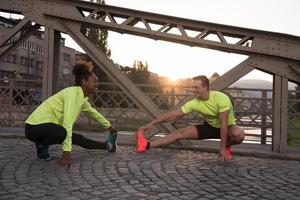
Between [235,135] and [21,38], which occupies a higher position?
[21,38]

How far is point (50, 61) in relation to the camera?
9234mm

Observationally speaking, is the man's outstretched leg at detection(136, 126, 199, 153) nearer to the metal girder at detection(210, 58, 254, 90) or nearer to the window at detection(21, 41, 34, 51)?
the metal girder at detection(210, 58, 254, 90)

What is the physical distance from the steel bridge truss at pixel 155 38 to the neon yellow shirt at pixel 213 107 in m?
1.28

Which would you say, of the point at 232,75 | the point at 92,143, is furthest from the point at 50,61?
the point at 232,75

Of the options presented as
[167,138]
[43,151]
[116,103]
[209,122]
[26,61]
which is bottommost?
[43,151]

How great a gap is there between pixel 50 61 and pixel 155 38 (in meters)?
2.45

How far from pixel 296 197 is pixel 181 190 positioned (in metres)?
1.25

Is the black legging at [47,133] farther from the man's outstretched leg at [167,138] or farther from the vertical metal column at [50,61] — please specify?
the vertical metal column at [50,61]

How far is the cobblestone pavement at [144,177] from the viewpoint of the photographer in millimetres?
4543

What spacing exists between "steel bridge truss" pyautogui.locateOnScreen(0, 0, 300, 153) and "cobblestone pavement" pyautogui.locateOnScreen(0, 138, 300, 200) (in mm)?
1396

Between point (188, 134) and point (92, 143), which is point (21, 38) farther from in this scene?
point (188, 134)

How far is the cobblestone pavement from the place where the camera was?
4.54m

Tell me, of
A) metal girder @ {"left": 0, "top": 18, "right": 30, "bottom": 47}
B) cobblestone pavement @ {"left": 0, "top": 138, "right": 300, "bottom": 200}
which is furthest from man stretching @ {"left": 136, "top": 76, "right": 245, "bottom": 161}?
metal girder @ {"left": 0, "top": 18, "right": 30, "bottom": 47}

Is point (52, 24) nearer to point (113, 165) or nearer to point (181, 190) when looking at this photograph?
point (113, 165)
